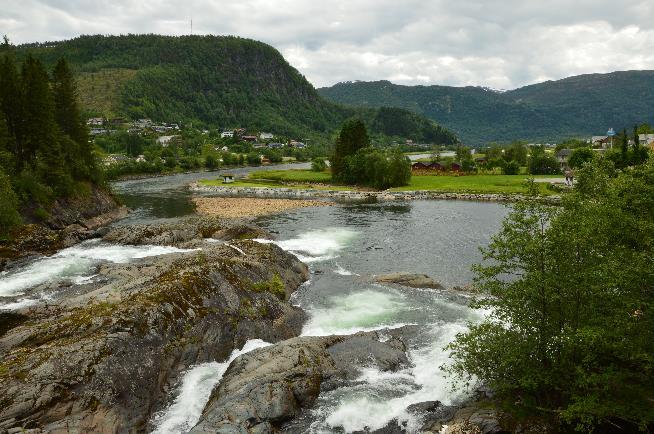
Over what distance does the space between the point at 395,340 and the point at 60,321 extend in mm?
19363

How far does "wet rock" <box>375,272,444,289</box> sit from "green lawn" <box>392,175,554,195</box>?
213 feet

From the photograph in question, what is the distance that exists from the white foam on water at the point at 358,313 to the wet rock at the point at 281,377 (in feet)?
10.1

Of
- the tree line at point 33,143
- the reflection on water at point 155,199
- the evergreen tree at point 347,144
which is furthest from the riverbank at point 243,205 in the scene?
the evergreen tree at point 347,144

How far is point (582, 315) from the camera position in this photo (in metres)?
19.1

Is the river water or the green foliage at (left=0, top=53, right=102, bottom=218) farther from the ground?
the green foliage at (left=0, top=53, right=102, bottom=218)

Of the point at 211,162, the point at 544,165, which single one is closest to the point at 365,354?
the point at 544,165

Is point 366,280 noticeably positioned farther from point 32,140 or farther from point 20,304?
point 32,140

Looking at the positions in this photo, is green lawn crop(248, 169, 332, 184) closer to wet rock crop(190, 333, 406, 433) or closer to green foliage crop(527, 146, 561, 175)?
green foliage crop(527, 146, 561, 175)

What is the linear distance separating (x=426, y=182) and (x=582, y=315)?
355ft

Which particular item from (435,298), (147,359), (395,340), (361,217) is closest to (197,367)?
(147,359)

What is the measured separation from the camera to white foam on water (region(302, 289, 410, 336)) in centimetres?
3234

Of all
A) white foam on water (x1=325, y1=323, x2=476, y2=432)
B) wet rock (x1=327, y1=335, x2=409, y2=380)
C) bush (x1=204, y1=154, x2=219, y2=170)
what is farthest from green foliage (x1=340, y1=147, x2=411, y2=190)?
white foam on water (x1=325, y1=323, x2=476, y2=432)

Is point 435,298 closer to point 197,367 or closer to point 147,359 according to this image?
point 197,367

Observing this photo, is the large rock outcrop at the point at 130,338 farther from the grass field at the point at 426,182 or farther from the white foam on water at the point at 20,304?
the grass field at the point at 426,182
